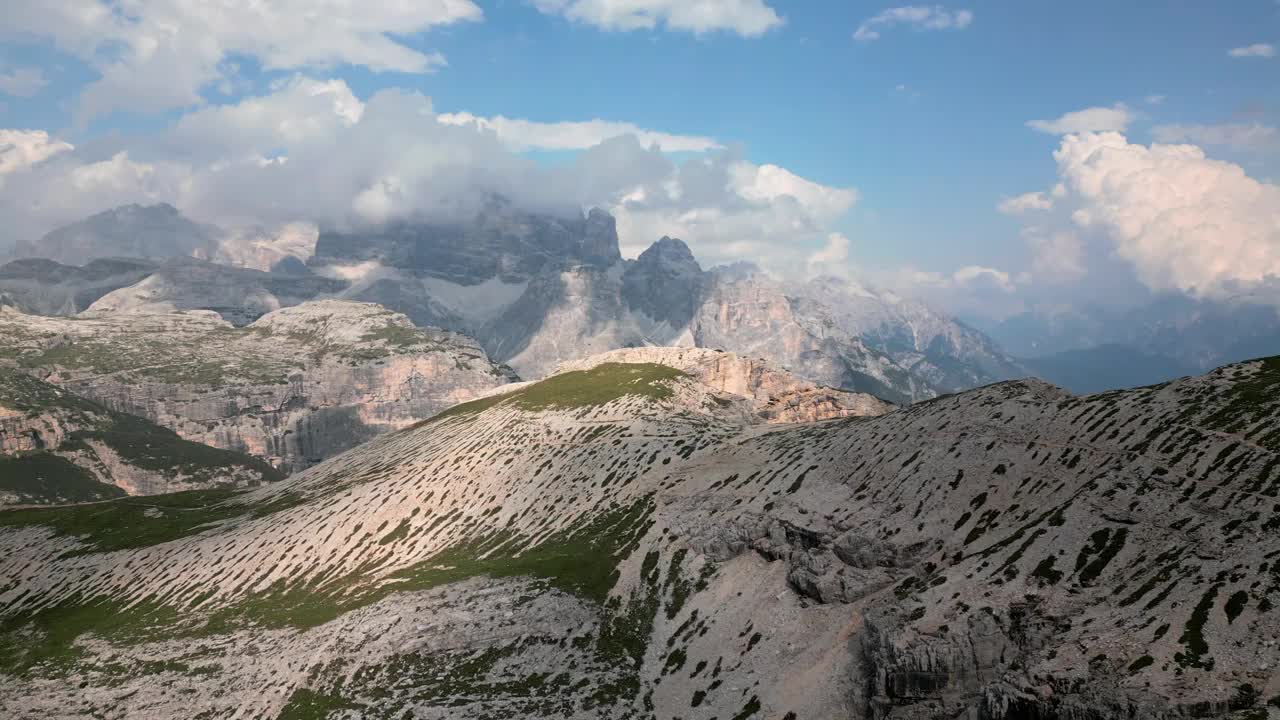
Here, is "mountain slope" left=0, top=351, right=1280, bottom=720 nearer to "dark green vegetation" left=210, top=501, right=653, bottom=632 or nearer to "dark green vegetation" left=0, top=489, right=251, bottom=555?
Answer: "dark green vegetation" left=210, top=501, right=653, bottom=632

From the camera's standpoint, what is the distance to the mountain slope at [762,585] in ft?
181

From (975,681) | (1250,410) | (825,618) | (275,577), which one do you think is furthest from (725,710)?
(275,577)

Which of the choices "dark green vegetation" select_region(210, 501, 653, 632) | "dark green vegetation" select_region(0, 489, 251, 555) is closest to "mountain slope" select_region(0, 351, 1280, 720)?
"dark green vegetation" select_region(210, 501, 653, 632)

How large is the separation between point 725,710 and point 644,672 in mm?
13237

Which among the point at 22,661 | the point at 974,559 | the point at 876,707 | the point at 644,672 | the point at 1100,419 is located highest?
the point at 1100,419

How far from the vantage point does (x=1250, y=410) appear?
7038 centimetres

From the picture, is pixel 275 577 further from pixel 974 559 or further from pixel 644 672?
pixel 974 559

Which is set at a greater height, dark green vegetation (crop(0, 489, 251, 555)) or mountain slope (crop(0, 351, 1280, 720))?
mountain slope (crop(0, 351, 1280, 720))

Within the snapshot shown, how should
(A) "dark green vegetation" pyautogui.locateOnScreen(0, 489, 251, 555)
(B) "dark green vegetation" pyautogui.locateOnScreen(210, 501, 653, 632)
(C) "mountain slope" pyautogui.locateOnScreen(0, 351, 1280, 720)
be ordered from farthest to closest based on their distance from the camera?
1. (A) "dark green vegetation" pyautogui.locateOnScreen(0, 489, 251, 555)
2. (B) "dark green vegetation" pyautogui.locateOnScreen(210, 501, 653, 632)
3. (C) "mountain slope" pyautogui.locateOnScreen(0, 351, 1280, 720)

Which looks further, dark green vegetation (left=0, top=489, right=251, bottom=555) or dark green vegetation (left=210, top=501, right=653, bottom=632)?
dark green vegetation (left=0, top=489, right=251, bottom=555)

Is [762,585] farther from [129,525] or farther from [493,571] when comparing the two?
[129,525]

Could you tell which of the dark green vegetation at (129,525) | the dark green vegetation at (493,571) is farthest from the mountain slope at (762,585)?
the dark green vegetation at (129,525)

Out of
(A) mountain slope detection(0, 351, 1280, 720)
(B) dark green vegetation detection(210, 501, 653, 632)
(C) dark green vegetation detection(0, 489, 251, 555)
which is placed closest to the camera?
(A) mountain slope detection(0, 351, 1280, 720)

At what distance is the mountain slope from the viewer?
55.2 metres
